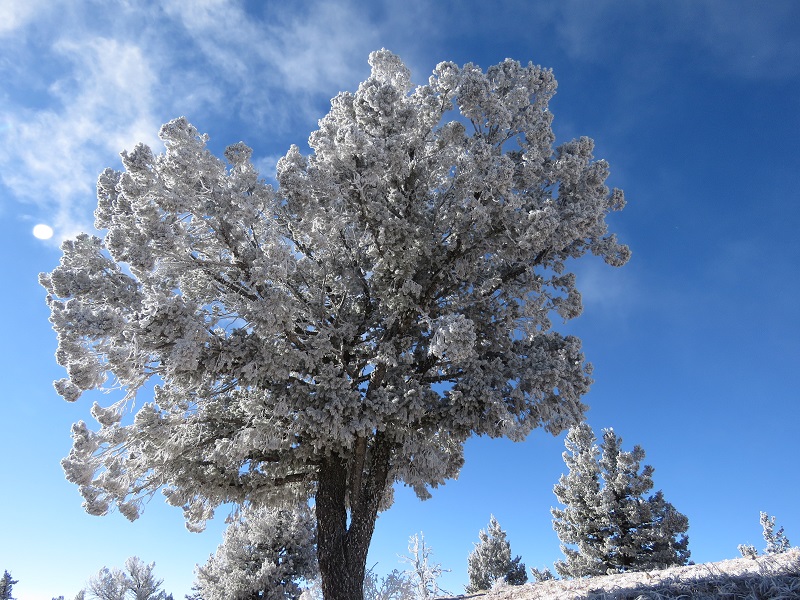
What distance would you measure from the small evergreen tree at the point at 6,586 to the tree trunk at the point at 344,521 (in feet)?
109

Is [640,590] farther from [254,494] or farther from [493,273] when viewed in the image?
[254,494]

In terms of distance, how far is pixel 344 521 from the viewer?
1013 cm

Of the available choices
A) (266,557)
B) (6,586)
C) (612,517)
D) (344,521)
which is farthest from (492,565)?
(6,586)

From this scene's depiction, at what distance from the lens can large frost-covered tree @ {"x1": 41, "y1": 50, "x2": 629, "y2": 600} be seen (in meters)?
8.39

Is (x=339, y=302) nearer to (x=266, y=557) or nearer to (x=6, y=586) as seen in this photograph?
(x=266, y=557)

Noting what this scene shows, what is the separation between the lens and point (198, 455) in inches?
403

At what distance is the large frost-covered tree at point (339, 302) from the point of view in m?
8.39

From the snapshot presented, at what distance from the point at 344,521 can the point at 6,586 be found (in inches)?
1337

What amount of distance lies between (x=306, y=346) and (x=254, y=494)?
Answer: 3.88m

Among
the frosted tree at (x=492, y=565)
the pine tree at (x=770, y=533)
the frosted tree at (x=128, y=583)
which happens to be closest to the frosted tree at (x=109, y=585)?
the frosted tree at (x=128, y=583)

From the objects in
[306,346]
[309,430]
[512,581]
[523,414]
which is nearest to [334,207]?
[306,346]

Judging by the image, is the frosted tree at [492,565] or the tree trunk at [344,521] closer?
the tree trunk at [344,521]

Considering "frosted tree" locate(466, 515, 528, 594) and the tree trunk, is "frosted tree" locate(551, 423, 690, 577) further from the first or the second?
the tree trunk

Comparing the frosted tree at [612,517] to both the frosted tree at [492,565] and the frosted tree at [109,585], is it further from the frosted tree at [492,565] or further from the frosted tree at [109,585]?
the frosted tree at [109,585]
